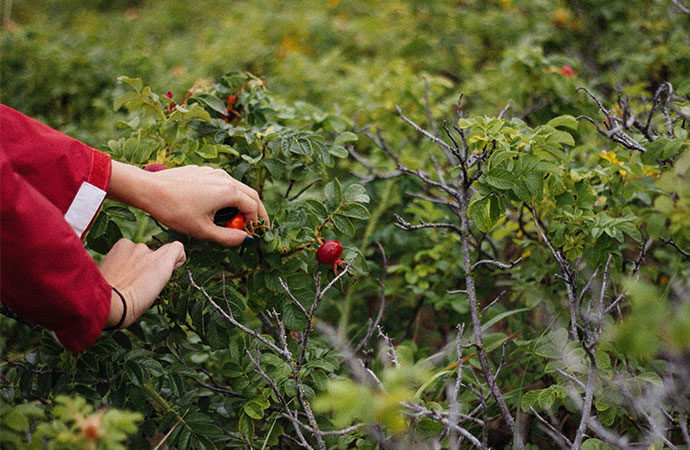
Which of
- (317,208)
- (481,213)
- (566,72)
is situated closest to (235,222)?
(317,208)

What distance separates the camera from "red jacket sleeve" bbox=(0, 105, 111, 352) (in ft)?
3.06

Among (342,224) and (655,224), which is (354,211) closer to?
(342,224)

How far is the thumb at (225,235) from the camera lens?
1179 millimetres

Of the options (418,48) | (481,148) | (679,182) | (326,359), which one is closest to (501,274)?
(481,148)

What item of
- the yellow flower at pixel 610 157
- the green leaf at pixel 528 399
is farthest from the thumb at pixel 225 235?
the yellow flower at pixel 610 157

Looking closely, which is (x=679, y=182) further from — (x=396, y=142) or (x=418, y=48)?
(x=418, y=48)

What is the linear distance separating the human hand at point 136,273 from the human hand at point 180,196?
0.07 m

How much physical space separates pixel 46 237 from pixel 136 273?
0.69 feet

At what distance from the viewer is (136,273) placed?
3.67 feet

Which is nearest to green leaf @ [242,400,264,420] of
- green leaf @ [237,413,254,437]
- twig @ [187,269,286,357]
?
green leaf @ [237,413,254,437]

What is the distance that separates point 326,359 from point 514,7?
3.19m

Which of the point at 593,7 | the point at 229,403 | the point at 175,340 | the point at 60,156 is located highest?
the point at 60,156

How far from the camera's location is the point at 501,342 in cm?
145

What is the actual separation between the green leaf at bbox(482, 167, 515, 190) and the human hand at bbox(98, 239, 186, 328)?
0.68 meters
